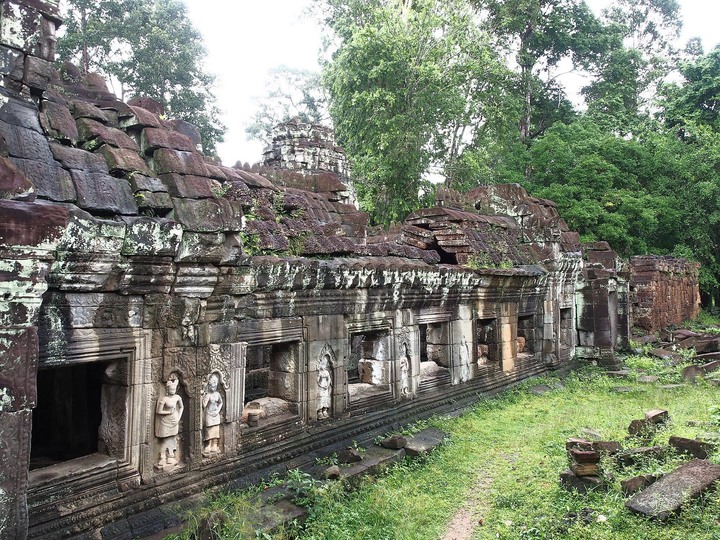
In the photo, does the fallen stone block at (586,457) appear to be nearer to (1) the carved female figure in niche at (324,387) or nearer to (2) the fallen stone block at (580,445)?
(2) the fallen stone block at (580,445)

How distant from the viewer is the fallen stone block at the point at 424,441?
743cm

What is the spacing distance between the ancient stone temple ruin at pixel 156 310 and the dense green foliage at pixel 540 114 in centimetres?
973

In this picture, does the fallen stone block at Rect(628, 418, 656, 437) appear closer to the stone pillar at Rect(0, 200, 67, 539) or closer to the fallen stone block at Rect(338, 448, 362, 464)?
the fallen stone block at Rect(338, 448, 362, 464)

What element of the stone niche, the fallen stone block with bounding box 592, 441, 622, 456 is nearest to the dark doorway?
the stone niche

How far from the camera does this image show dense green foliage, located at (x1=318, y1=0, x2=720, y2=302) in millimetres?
17750

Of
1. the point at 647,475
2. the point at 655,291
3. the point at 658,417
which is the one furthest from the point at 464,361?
the point at 655,291

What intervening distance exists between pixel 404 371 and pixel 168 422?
172 inches

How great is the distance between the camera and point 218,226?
17.2ft

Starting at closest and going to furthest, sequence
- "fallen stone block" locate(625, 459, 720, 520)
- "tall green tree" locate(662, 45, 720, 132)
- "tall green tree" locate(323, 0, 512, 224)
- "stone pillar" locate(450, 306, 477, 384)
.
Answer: "fallen stone block" locate(625, 459, 720, 520) < "stone pillar" locate(450, 306, 477, 384) < "tall green tree" locate(323, 0, 512, 224) < "tall green tree" locate(662, 45, 720, 132)

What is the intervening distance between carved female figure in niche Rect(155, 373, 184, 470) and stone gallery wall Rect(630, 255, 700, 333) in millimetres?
18147

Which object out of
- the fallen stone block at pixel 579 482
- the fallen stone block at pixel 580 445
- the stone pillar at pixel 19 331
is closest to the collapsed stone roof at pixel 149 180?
the stone pillar at pixel 19 331

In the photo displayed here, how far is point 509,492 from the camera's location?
6.39 meters

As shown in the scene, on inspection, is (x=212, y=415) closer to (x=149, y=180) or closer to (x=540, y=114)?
(x=149, y=180)

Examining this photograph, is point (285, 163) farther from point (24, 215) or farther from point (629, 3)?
point (629, 3)
